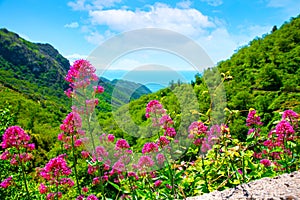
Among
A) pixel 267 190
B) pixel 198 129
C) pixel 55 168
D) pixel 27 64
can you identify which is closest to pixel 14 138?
pixel 55 168

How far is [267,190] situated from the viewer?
2.71 metres

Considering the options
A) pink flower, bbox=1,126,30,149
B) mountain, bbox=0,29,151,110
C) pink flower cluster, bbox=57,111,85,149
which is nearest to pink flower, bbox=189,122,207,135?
pink flower cluster, bbox=57,111,85,149

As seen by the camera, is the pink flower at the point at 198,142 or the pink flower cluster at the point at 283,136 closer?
Answer: the pink flower cluster at the point at 283,136

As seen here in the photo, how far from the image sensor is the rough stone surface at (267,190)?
8.46 feet

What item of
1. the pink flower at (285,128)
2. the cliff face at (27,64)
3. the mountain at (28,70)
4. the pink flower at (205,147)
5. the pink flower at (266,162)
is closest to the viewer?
the pink flower at (285,128)

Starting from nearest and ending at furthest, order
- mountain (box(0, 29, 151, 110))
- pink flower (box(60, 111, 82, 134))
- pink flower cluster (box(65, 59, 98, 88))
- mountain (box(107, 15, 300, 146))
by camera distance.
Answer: pink flower cluster (box(65, 59, 98, 88)) < pink flower (box(60, 111, 82, 134)) < mountain (box(107, 15, 300, 146)) < mountain (box(0, 29, 151, 110))

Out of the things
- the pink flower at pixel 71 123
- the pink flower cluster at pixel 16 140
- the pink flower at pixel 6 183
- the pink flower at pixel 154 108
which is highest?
the pink flower at pixel 154 108

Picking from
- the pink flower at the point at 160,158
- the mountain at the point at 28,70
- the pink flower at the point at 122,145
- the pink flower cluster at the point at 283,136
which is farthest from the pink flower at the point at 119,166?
the mountain at the point at 28,70

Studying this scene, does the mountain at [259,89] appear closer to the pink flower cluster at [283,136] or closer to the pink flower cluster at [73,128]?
the pink flower cluster at [73,128]

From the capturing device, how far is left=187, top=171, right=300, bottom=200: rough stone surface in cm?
258

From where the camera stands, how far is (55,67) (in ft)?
401

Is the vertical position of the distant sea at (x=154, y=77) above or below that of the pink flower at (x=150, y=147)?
above

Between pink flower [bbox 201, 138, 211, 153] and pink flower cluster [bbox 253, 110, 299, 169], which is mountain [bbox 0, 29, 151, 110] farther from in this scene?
pink flower cluster [bbox 253, 110, 299, 169]

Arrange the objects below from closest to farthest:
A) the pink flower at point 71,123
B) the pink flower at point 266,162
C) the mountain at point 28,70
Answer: the pink flower at point 71,123 < the pink flower at point 266,162 < the mountain at point 28,70
